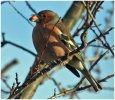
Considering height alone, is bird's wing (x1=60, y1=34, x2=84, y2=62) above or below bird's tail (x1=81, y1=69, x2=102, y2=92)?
above

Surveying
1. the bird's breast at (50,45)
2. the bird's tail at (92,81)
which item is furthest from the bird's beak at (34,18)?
the bird's tail at (92,81)

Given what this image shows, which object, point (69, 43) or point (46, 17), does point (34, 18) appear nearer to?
point (46, 17)

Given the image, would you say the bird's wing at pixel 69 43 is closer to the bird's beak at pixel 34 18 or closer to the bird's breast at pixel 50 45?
the bird's breast at pixel 50 45

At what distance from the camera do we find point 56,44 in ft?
13.8

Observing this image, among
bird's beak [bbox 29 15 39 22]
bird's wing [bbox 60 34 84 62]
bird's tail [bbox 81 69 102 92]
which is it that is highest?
bird's beak [bbox 29 15 39 22]

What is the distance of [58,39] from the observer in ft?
14.0

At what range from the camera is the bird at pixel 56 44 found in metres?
4.11

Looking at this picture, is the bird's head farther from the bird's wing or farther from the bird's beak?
the bird's wing

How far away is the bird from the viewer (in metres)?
4.11

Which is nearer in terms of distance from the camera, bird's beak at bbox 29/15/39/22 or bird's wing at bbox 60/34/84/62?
bird's beak at bbox 29/15/39/22

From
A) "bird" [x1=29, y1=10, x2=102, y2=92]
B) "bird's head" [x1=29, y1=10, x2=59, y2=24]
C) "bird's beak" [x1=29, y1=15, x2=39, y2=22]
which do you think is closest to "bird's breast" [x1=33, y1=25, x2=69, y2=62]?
"bird" [x1=29, y1=10, x2=102, y2=92]

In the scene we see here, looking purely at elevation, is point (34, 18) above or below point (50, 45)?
above

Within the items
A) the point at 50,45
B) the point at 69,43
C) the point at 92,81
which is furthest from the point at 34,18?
the point at 92,81

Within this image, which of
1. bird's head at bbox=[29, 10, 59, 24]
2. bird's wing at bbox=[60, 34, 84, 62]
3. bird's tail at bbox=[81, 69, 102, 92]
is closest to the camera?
bird's tail at bbox=[81, 69, 102, 92]
